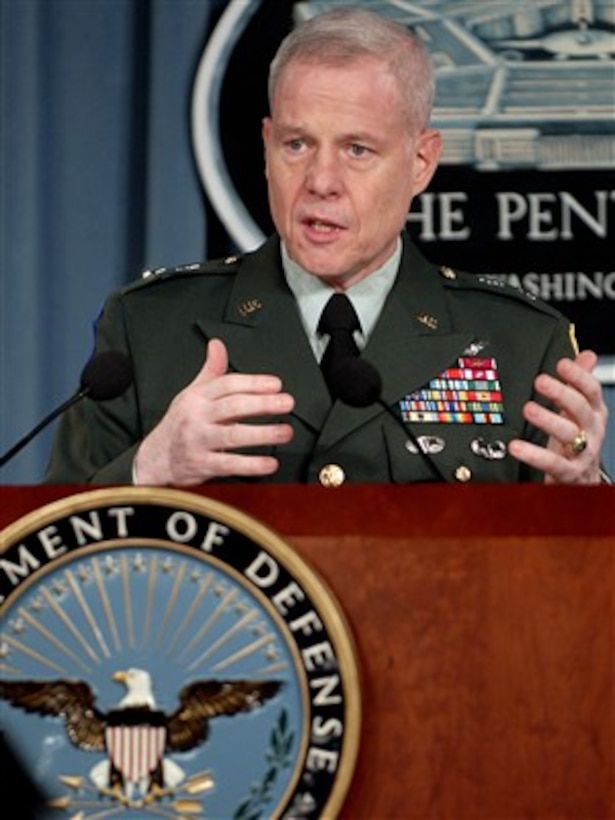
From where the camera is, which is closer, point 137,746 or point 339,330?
point 137,746

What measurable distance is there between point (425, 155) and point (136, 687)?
104 cm

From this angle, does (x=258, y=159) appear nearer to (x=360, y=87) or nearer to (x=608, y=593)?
(x=360, y=87)

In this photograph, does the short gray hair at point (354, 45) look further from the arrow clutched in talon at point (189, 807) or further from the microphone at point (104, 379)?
the arrow clutched in talon at point (189, 807)

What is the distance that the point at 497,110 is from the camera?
10.2ft

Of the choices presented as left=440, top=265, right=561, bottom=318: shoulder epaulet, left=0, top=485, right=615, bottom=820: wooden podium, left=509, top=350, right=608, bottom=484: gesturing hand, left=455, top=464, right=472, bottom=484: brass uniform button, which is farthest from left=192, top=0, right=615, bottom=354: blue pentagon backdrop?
left=0, top=485, right=615, bottom=820: wooden podium

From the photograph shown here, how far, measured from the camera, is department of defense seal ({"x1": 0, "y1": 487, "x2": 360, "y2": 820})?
146 cm

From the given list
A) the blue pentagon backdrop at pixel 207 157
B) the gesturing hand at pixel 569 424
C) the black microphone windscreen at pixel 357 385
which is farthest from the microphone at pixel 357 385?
the blue pentagon backdrop at pixel 207 157

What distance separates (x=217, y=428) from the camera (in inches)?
65.0

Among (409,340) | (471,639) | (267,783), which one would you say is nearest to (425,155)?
(409,340)

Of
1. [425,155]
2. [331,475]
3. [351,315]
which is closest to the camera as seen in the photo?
[331,475]

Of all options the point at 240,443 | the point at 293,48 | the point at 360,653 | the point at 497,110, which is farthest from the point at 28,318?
the point at 360,653

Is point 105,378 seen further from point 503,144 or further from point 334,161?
point 503,144

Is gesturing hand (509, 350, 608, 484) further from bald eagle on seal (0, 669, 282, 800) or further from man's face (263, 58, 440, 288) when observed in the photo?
man's face (263, 58, 440, 288)

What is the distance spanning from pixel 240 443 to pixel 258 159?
156 cm
